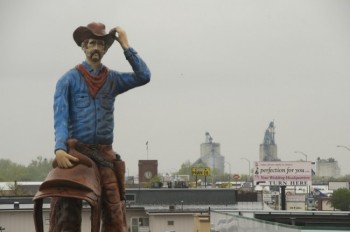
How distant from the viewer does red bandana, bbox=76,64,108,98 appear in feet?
53.6

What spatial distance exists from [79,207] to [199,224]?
3408 cm

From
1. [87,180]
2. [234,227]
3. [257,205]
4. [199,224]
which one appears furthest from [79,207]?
[257,205]

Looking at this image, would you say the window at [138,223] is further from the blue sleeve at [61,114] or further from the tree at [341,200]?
the tree at [341,200]

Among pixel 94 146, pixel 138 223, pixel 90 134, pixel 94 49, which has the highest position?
pixel 94 49

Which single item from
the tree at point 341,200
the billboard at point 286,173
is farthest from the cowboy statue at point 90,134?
the tree at point 341,200

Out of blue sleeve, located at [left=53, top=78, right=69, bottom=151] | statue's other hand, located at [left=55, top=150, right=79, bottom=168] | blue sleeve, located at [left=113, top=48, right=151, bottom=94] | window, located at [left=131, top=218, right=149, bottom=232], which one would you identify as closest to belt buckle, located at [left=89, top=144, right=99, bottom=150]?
blue sleeve, located at [left=53, top=78, right=69, bottom=151]

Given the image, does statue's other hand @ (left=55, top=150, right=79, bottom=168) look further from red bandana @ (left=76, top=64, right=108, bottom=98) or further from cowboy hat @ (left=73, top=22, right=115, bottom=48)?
cowboy hat @ (left=73, top=22, right=115, bottom=48)

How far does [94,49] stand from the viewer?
16406 millimetres

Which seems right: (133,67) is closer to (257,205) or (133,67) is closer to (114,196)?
(114,196)

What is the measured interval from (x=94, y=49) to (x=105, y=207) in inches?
100

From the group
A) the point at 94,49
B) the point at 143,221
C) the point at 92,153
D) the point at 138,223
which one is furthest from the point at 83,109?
the point at 143,221

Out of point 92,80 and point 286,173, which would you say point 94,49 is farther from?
point 286,173

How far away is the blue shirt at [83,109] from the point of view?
52.7 ft

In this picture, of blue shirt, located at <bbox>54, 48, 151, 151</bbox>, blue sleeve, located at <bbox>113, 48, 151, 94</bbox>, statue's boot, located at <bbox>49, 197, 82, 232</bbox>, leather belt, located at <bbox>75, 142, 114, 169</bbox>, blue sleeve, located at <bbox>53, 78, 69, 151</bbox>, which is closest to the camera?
statue's boot, located at <bbox>49, 197, 82, 232</bbox>
